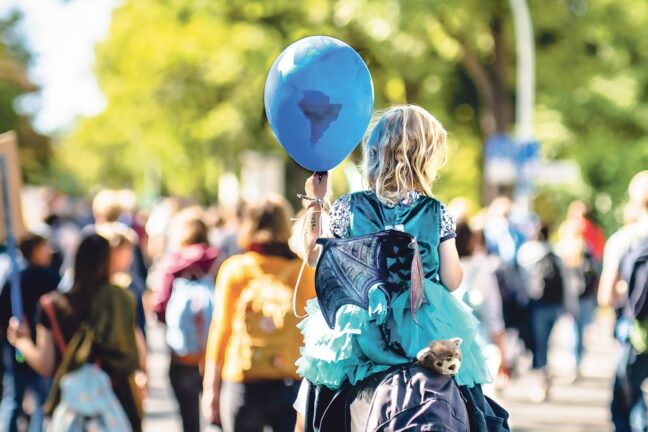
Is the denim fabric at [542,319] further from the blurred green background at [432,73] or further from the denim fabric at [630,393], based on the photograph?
the blurred green background at [432,73]

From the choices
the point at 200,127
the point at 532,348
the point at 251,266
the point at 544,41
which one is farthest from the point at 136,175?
the point at 251,266

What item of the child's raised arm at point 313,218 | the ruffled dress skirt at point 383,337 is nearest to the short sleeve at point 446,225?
the ruffled dress skirt at point 383,337

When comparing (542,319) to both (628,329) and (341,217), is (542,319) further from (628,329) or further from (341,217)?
(341,217)

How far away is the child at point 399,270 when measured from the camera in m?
Answer: 4.07

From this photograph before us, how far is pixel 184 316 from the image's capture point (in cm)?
758

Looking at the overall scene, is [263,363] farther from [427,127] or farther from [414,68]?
[414,68]

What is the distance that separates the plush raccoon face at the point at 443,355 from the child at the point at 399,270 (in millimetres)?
92

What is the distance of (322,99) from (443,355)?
96 cm

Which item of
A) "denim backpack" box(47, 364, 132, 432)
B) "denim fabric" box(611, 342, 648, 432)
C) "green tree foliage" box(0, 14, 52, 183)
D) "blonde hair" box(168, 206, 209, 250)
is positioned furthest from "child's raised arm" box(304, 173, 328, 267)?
"green tree foliage" box(0, 14, 52, 183)

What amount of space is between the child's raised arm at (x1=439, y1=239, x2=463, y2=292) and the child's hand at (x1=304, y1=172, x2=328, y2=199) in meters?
0.44

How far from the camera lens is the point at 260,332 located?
19.8ft

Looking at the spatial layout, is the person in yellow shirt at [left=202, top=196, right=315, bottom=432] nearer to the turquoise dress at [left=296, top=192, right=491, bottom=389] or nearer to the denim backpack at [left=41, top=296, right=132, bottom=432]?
the denim backpack at [left=41, top=296, right=132, bottom=432]

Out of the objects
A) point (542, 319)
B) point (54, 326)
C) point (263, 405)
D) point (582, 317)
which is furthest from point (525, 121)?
point (54, 326)

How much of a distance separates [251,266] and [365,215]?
2.10 m
